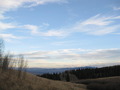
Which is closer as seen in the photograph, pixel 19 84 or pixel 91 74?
pixel 19 84

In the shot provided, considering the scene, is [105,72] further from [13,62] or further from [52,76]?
[13,62]

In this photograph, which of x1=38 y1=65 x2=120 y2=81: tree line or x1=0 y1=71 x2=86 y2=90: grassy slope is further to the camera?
x1=38 y1=65 x2=120 y2=81: tree line

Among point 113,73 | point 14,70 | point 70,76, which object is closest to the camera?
point 14,70

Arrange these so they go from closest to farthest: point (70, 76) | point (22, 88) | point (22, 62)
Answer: point (22, 88), point (22, 62), point (70, 76)

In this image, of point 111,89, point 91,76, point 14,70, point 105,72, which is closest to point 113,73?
point 105,72

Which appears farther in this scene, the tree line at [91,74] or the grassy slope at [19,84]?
the tree line at [91,74]

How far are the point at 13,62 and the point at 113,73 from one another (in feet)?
276

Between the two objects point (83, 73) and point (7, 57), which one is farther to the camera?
point (83, 73)

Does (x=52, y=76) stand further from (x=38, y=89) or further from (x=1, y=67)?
(x=38, y=89)

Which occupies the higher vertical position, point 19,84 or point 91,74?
point 19,84

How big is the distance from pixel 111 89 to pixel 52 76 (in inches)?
2553

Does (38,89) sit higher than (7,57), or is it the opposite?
(7,57)

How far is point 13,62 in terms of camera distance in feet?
80.5

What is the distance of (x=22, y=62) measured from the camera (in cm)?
2445
